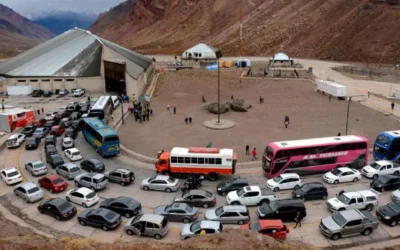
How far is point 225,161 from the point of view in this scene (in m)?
28.2

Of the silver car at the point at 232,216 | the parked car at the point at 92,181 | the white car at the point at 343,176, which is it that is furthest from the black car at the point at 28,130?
the white car at the point at 343,176

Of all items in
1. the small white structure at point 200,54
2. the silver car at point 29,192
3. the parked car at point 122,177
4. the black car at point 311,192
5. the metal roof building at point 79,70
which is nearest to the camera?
the black car at point 311,192

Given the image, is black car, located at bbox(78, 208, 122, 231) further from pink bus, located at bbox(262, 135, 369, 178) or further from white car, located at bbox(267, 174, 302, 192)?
pink bus, located at bbox(262, 135, 369, 178)

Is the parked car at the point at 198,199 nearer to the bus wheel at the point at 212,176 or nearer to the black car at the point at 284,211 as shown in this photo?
the black car at the point at 284,211

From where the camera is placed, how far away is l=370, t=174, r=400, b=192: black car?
2605cm

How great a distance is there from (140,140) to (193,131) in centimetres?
608

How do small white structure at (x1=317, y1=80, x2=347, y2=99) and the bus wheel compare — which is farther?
small white structure at (x1=317, y1=80, x2=347, y2=99)

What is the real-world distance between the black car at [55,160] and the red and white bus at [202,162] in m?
9.08

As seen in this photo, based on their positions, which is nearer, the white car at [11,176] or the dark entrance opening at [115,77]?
the white car at [11,176]

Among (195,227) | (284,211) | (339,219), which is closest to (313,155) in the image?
(284,211)

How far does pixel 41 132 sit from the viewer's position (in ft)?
128

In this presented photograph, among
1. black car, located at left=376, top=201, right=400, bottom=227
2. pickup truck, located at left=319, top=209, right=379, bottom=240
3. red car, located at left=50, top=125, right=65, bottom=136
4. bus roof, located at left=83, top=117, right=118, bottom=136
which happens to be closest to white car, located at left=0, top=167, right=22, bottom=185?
bus roof, located at left=83, top=117, right=118, bottom=136

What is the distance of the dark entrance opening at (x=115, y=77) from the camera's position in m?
59.5

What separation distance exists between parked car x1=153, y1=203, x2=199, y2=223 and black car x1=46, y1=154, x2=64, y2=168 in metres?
12.4
